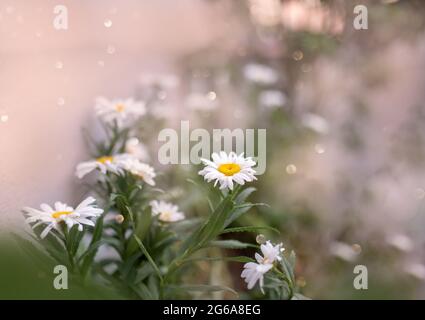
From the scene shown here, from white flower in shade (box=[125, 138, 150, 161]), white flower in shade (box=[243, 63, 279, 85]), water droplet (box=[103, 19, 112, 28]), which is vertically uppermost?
water droplet (box=[103, 19, 112, 28])

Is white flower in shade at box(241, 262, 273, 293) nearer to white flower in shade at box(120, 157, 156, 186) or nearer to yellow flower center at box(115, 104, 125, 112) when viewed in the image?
white flower in shade at box(120, 157, 156, 186)

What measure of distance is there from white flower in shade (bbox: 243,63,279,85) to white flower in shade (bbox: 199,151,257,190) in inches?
17.5

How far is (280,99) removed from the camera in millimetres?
977

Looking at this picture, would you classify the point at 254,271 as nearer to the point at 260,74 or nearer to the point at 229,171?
the point at 229,171

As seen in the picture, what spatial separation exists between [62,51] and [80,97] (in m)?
0.07

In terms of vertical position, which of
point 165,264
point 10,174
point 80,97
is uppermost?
point 80,97

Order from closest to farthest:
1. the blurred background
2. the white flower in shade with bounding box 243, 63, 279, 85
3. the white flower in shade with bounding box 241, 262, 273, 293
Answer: the white flower in shade with bounding box 241, 262, 273, 293, the blurred background, the white flower in shade with bounding box 243, 63, 279, 85

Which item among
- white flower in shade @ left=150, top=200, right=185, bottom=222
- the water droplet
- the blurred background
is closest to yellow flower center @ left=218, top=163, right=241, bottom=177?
white flower in shade @ left=150, top=200, right=185, bottom=222

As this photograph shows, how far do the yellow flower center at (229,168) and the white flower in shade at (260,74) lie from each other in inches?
18.2

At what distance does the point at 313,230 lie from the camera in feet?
3.14

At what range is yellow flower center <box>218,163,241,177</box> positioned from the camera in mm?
543

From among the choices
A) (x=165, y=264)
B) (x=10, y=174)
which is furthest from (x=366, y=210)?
(x=10, y=174)

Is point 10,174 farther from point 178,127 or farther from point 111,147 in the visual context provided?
point 178,127

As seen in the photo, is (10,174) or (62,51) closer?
(10,174)
